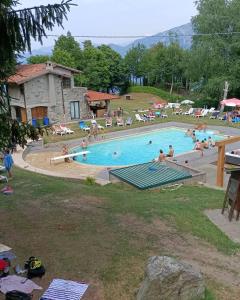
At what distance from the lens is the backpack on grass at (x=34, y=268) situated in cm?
645

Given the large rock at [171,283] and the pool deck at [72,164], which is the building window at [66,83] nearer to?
the pool deck at [72,164]

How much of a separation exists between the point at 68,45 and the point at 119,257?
48288 mm

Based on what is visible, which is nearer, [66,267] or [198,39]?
[66,267]

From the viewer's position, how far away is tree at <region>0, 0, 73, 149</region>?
20.9ft

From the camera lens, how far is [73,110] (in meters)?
34.1

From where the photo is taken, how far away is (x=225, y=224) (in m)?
9.42

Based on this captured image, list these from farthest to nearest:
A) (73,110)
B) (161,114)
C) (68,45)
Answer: (68,45) → (161,114) → (73,110)

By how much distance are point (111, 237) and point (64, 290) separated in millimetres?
2144

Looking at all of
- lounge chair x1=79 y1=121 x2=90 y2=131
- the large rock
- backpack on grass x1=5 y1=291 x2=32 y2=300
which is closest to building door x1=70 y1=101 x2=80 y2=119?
lounge chair x1=79 y1=121 x2=90 y2=131

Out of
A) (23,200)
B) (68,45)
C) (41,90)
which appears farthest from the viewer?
(68,45)

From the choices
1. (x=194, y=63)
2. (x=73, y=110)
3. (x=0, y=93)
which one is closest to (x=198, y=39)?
(x=194, y=63)

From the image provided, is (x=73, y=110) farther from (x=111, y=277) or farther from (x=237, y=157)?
(x=111, y=277)

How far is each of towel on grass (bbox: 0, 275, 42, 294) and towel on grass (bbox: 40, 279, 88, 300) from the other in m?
0.24

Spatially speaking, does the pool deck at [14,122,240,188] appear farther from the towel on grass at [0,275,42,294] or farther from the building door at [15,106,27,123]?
the towel on grass at [0,275,42,294]
